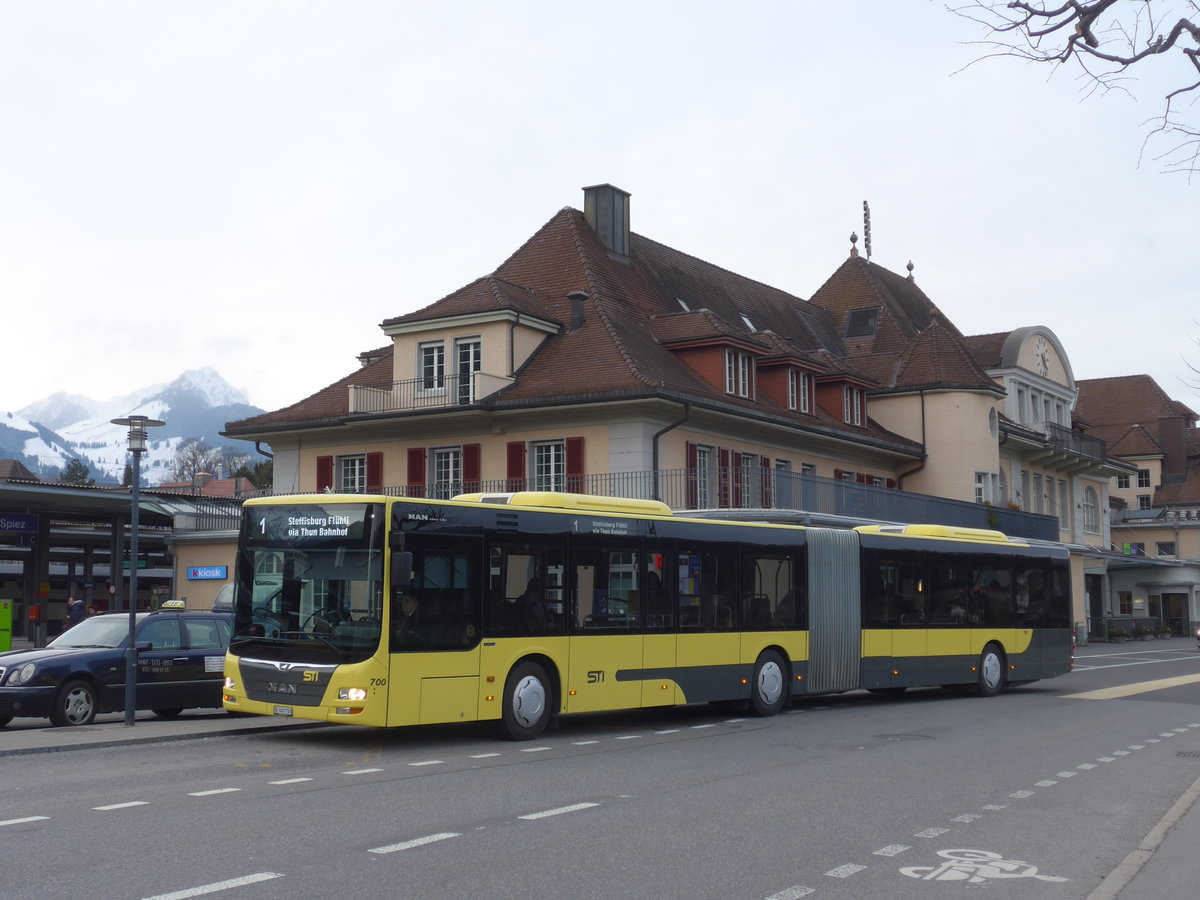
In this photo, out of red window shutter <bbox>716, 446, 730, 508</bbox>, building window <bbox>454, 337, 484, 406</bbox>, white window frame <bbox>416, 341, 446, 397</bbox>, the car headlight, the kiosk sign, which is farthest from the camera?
the kiosk sign

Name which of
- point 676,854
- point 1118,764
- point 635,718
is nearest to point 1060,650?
point 635,718

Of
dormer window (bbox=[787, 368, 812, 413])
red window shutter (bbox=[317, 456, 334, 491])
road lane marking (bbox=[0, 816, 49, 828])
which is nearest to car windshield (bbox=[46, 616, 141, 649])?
road lane marking (bbox=[0, 816, 49, 828])

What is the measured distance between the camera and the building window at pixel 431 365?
37.0m

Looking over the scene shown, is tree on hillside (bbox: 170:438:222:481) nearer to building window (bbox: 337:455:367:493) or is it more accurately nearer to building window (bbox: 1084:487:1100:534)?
building window (bbox: 1084:487:1100:534)

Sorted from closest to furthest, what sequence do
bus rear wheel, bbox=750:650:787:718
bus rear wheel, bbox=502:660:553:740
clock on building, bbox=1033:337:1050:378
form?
bus rear wheel, bbox=502:660:553:740 → bus rear wheel, bbox=750:650:787:718 → clock on building, bbox=1033:337:1050:378

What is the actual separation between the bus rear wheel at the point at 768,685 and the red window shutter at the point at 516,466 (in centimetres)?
1574

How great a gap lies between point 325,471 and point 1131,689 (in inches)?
892

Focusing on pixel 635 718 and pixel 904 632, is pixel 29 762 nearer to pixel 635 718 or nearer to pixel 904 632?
pixel 635 718

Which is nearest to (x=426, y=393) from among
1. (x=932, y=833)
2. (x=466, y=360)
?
(x=466, y=360)

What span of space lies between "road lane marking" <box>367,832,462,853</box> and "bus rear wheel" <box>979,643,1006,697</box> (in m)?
17.5

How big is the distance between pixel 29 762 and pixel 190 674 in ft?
16.7

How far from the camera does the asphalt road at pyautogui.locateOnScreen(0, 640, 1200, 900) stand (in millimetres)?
7953

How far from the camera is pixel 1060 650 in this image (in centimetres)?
2725

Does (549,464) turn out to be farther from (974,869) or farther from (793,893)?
(793,893)
